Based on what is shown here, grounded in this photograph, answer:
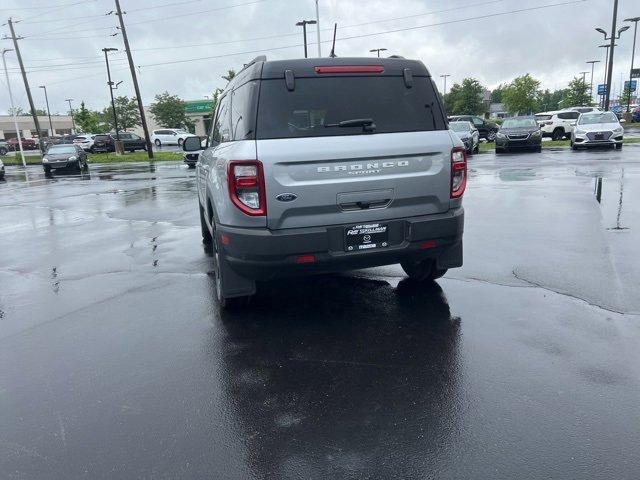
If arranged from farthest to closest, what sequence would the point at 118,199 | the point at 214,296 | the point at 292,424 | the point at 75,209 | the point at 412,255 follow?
the point at 118,199 → the point at 75,209 → the point at 214,296 → the point at 412,255 → the point at 292,424

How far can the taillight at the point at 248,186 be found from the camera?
4.08 meters

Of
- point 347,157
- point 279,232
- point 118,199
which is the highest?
point 347,157

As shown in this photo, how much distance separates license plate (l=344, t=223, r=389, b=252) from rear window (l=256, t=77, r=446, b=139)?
775 millimetres

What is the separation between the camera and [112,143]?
47844 mm

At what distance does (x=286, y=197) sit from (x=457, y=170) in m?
1.57

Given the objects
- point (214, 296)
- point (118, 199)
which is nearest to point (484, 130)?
point (118, 199)

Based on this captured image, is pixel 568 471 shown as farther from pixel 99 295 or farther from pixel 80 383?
pixel 99 295

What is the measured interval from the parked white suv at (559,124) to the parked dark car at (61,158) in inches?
1015

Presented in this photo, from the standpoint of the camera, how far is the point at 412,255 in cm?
466

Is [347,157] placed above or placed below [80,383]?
above

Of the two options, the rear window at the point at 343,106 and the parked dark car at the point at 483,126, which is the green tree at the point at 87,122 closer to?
the parked dark car at the point at 483,126

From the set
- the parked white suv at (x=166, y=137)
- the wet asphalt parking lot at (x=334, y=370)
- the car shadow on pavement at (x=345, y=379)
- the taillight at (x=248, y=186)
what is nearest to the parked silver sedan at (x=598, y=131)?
the wet asphalt parking lot at (x=334, y=370)

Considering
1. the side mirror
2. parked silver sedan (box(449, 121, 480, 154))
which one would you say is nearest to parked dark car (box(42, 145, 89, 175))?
parked silver sedan (box(449, 121, 480, 154))

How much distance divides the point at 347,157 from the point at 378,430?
2.10 metres
